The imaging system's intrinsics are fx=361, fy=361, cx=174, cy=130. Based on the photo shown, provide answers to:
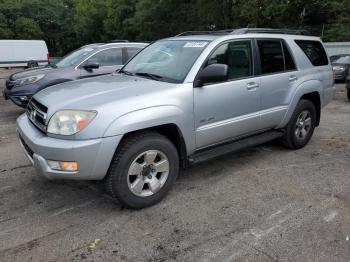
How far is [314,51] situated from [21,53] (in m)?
27.0

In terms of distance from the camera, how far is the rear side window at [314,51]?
5450 mm

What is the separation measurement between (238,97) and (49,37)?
48312 millimetres

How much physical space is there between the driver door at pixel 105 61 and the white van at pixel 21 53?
21029mm

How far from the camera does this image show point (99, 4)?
46.6 meters

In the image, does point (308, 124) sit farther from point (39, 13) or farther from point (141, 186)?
point (39, 13)

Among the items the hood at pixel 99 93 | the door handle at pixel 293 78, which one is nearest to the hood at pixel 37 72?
the hood at pixel 99 93

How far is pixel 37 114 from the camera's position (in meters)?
3.72

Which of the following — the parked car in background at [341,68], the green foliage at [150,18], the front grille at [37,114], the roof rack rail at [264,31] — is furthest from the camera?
the green foliage at [150,18]

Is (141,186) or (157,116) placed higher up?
(157,116)

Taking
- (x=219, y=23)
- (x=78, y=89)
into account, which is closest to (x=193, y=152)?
(x=78, y=89)

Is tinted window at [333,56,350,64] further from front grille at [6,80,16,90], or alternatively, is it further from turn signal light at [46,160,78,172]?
turn signal light at [46,160,78,172]

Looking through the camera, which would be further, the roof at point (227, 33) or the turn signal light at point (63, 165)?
the roof at point (227, 33)

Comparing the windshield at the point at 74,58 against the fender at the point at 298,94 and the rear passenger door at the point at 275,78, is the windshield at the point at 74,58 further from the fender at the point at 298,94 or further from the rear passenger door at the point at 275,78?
the fender at the point at 298,94

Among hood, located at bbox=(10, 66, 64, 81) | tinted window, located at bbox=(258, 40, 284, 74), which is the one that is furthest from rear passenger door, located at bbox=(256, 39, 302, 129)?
hood, located at bbox=(10, 66, 64, 81)
